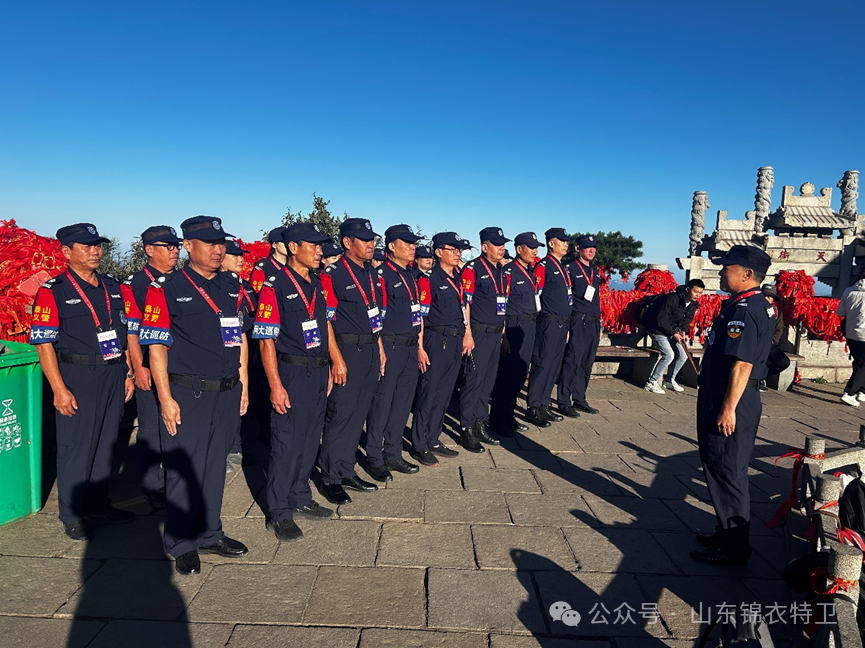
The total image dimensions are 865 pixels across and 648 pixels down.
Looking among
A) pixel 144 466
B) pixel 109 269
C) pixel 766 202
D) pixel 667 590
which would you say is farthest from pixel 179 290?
pixel 766 202

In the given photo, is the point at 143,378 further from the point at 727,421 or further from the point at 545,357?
the point at 545,357

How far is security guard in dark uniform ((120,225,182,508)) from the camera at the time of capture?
418cm

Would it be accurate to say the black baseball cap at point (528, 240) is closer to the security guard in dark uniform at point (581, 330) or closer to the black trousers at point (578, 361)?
the security guard in dark uniform at point (581, 330)

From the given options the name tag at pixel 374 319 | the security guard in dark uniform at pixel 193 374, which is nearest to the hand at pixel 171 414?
the security guard in dark uniform at pixel 193 374

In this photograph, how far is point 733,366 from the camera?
12.9ft

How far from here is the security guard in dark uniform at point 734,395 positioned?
3.89 meters

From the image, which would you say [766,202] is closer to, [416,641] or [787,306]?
[787,306]

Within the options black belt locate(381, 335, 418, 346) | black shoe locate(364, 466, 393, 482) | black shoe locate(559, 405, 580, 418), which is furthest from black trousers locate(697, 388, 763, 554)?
black shoe locate(559, 405, 580, 418)

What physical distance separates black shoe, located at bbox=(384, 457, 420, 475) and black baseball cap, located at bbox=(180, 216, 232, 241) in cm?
291

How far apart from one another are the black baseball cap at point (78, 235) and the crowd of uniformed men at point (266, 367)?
10 millimetres

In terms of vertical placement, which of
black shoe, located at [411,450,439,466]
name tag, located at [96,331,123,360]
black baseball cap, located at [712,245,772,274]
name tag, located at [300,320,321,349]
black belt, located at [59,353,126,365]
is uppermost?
black baseball cap, located at [712,245,772,274]

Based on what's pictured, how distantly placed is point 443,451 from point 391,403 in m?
1.04

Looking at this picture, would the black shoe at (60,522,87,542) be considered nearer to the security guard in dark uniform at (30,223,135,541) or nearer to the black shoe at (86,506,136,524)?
the security guard in dark uniform at (30,223,135,541)

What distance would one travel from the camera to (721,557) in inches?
156
